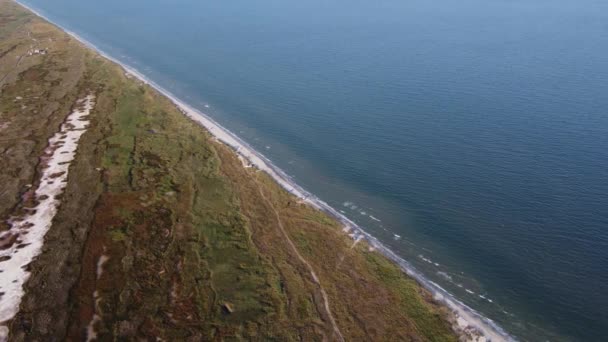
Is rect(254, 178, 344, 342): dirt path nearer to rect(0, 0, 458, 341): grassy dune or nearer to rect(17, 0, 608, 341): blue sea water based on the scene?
rect(0, 0, 458, 341): grassy dune

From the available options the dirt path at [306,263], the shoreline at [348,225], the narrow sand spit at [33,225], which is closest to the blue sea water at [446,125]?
the shoreline at [348,225]

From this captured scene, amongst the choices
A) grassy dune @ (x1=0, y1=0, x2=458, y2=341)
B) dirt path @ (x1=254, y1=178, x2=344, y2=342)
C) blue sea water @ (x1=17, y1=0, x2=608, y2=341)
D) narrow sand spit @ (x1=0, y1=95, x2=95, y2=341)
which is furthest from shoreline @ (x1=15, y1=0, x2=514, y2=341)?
narrow sand spit @ (x1=0, y1=95, x2=95, y2=341)

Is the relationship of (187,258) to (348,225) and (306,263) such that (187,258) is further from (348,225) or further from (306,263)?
(348,225)

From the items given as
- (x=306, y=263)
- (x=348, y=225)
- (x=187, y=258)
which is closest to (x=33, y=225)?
(x=187, y=258)

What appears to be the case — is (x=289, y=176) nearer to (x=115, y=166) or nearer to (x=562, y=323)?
(x=115, y=166)

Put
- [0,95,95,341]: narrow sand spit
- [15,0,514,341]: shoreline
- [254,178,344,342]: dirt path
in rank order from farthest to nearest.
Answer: [0,95,95,341]: narrow sand spit → [15,0,514,341]: shoreline → [254,178,344,342]: dirt path

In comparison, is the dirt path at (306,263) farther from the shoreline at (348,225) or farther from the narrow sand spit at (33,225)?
the narrow sand spit at (33,225)

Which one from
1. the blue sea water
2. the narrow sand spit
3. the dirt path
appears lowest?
the narrow sand spit

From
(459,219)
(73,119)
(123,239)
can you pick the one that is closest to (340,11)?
(73,119)
